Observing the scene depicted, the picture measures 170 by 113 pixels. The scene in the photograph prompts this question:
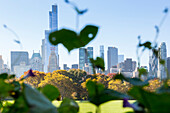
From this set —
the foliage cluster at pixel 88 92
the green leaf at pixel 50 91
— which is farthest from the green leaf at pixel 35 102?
the green leaf at pixel 50 91

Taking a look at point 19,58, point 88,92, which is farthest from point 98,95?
point 19,58

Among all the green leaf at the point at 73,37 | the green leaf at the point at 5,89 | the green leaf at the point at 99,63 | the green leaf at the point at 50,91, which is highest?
the green leaf at the point at 73,37

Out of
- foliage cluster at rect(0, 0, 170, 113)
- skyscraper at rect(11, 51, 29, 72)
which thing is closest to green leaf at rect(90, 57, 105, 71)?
foliage cluster at rect(0, 0, 170, 113)

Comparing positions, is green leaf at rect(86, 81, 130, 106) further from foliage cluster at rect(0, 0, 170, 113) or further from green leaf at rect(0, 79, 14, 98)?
green leaf at rect(0, 79, 14, 98)

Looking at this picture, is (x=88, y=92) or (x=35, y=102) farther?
(x=88, y=92)

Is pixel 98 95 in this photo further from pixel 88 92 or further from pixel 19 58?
pixel 19 58

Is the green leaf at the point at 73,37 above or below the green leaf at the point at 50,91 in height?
above

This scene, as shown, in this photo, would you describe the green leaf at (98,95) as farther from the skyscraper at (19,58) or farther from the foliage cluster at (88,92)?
the skyscraper at (19,58)

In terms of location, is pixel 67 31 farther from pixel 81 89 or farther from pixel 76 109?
pixel 81 89
